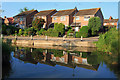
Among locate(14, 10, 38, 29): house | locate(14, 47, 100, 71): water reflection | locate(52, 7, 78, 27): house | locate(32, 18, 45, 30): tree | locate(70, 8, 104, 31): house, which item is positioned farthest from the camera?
locate(14, 10, 38, 29): house

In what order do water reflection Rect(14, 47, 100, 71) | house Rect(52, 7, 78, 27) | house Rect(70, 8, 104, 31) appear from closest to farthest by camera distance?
water reflection Rect(14, 47, 100, 71) < house Rect(70, 8, 104, 31) < house Rect(52, 7, 78, 27)

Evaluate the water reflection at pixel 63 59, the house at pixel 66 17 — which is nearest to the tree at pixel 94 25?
the house at pixel 66 17

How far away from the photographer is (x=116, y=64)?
1185 cm

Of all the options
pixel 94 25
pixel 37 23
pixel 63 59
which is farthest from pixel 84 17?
pixel 63 59

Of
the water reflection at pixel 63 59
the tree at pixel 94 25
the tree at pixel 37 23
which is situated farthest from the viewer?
the tree at pixel 37 23

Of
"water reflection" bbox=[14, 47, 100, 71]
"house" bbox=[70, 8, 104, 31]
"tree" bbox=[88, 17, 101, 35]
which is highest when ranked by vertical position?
"house" bbox=[70, 8, 104, 31]

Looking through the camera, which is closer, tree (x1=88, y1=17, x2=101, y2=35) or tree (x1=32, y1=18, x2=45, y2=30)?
tree (x1=88, y1=17, x2=101, y2=35)

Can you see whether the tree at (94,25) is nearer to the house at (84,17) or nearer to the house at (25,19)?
the house at (84,17)

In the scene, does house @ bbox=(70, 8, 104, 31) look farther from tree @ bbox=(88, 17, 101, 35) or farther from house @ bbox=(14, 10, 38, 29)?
house @ bbox=(14, 10, 38, 29)

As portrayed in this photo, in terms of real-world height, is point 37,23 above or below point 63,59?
above

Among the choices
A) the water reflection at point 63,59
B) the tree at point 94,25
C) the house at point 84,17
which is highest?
the house at point 84,17

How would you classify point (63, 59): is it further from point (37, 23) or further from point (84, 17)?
point (37, 23)

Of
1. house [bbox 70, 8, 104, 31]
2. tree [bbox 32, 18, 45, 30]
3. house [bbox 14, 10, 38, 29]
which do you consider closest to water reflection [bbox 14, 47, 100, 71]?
house [bbox 70, 8, 104, 31]

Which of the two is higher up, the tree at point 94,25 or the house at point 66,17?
the house at point 66,17
